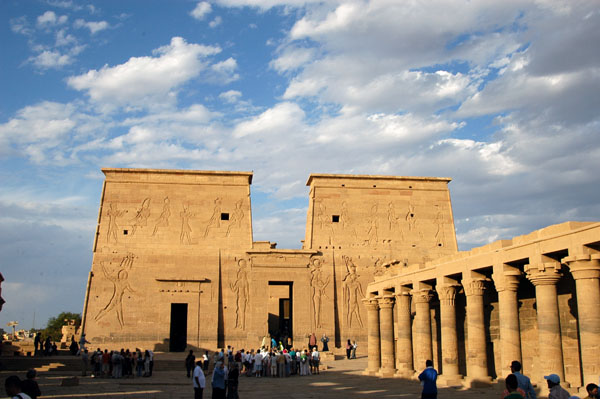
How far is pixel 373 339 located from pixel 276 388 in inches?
195

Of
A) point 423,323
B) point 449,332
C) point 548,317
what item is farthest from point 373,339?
point 548,317

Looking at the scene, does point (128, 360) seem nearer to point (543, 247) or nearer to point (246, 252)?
point (246, 252)

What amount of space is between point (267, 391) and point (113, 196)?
56.0ft

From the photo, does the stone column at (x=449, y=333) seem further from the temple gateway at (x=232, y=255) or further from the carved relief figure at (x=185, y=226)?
the carved relief figure at (x=185, y=226)

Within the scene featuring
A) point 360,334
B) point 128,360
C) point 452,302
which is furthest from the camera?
point 360,334

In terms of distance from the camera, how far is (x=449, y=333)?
14117 millimetres

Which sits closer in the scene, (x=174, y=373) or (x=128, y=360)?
(x=128, y=360)

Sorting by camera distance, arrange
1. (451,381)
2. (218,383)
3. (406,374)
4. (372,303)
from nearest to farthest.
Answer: (218,383)
(451,381)
(406,374)
(372,303)

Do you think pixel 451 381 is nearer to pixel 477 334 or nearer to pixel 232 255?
pixel 477 334

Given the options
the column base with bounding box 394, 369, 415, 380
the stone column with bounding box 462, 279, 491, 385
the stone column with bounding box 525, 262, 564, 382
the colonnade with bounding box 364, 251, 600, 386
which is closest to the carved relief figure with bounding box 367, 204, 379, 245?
the colonnade with bounding box 364, 251, 600, 386

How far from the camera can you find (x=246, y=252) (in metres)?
27.8

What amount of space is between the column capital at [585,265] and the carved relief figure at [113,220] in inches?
895

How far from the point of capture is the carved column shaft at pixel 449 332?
1402cm

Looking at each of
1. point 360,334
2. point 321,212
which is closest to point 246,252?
point 321,212
